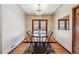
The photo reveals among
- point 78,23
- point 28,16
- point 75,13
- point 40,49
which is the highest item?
point 28,16

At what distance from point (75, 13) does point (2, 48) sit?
2.45 m

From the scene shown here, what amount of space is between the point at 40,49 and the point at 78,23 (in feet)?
5.64

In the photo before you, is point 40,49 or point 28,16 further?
point 28,16

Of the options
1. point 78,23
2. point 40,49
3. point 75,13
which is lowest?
point 40,49

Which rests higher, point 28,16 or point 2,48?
point 28,16

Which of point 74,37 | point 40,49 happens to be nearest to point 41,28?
point 40,49
